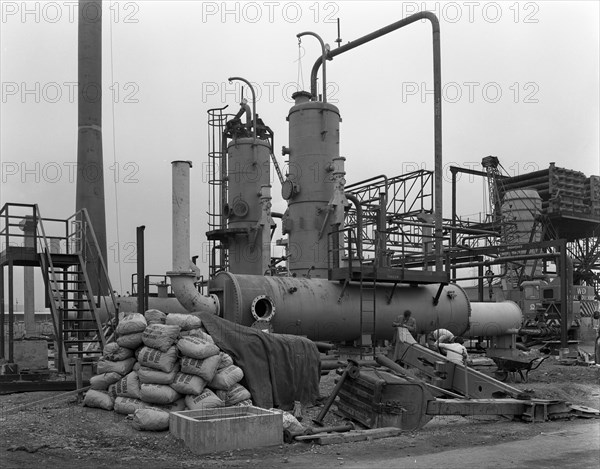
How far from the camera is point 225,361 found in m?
10.5

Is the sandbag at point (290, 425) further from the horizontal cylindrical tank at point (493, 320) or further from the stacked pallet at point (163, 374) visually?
the horizontal cylindrical tank at point (493, 320)

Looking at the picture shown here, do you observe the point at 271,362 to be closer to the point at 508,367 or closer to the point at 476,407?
the point at 476,407

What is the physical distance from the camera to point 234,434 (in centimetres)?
848

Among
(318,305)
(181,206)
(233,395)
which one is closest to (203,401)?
(233,395)

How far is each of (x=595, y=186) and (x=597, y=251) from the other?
160 inches

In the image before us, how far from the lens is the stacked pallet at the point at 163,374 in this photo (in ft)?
32.3

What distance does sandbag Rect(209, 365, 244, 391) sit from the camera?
33.4 ft

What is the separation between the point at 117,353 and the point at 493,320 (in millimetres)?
14359

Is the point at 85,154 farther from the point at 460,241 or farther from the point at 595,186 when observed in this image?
the point at 595,186

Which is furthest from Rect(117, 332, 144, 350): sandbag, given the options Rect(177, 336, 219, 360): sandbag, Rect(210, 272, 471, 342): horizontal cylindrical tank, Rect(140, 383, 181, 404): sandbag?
Rect(210, 272, 471, 342): horizontal cylindrical tank

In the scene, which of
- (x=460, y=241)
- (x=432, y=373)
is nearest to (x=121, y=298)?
(x=432, y=373)

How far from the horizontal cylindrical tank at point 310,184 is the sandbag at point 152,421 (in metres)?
11.1

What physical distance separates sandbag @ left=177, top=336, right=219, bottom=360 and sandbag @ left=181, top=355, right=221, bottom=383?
2.7 inches

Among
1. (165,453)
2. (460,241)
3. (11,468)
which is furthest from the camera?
(460,241)
